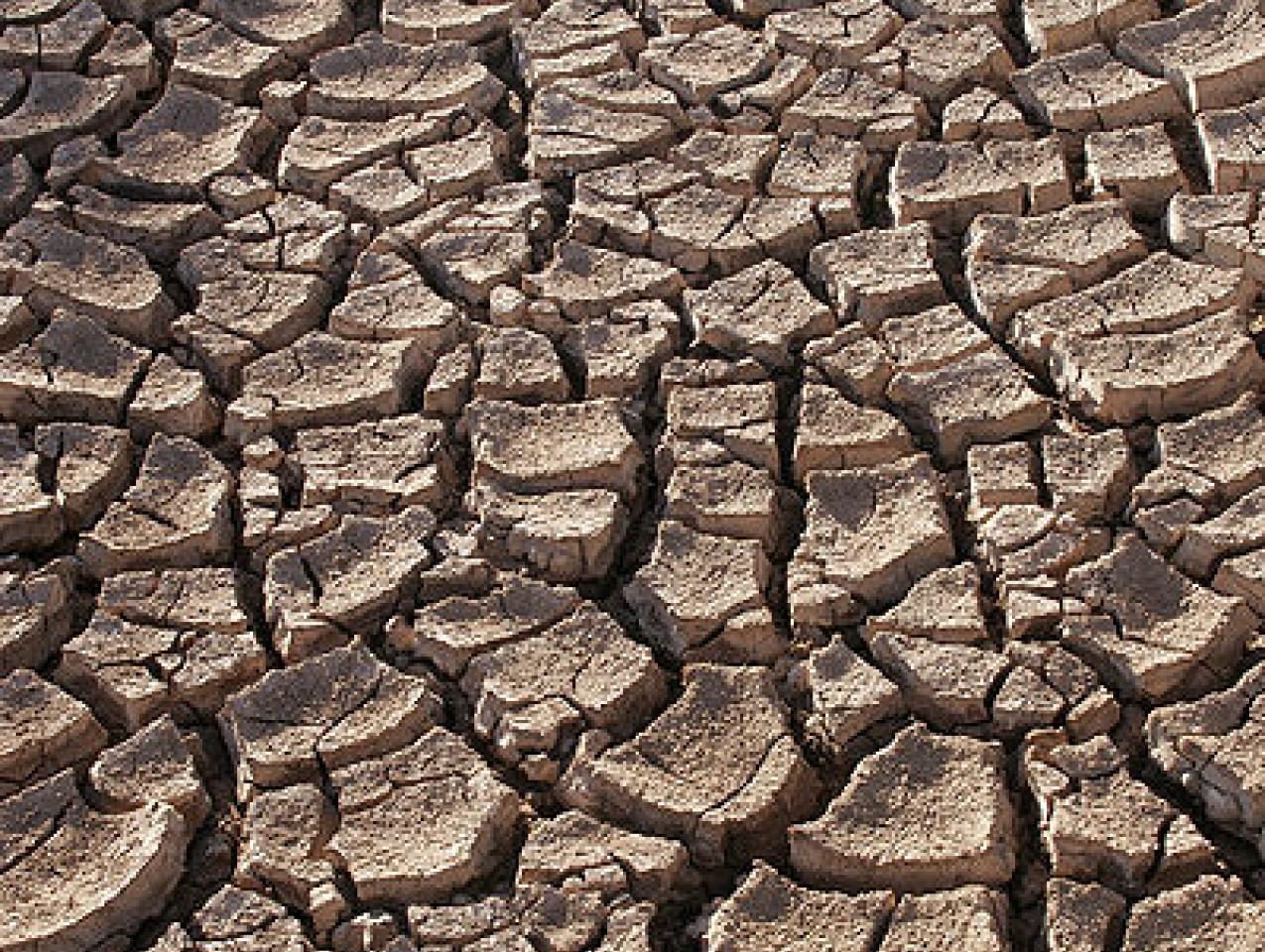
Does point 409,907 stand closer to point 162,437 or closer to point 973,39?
point 162,437

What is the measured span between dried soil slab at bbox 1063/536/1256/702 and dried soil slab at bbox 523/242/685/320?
2.74ft

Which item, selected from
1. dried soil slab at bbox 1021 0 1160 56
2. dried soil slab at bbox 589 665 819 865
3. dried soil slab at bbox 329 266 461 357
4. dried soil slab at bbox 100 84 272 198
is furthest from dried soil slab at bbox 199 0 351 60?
dried soil slab at bbox 589 665 819 865

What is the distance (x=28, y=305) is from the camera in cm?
325

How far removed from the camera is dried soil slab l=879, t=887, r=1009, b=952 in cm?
229

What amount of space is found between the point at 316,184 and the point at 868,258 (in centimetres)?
91

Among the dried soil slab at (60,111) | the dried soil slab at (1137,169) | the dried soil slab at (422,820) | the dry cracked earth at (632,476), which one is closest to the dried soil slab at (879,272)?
the dry cracked earth at (632,476)

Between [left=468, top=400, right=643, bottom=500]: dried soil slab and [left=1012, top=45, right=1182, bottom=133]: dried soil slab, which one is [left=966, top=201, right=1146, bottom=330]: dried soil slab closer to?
[left=1012, top=45, right=1182, bottom=133]: dried soil slab

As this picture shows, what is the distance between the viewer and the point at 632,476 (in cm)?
290

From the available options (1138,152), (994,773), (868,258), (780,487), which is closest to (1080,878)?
(994,773)

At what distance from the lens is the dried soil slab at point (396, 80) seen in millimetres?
3566

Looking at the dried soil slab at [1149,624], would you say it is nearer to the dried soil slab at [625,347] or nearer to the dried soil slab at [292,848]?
the dried soil slab at [625,347]

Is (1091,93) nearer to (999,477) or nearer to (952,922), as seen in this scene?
(999,477)

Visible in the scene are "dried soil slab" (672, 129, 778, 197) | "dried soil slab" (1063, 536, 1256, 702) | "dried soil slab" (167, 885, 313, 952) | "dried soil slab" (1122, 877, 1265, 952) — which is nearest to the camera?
"dried soil slab" (1122, 877, 1265, 952)

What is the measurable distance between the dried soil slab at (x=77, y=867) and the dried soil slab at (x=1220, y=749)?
115 cm
